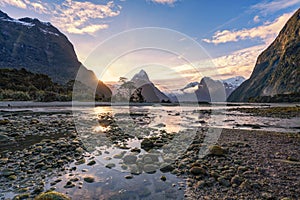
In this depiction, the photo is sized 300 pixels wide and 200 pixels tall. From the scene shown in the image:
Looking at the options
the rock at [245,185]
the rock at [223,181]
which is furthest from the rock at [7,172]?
the rock at [245,185]

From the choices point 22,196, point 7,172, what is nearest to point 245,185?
point 22,196

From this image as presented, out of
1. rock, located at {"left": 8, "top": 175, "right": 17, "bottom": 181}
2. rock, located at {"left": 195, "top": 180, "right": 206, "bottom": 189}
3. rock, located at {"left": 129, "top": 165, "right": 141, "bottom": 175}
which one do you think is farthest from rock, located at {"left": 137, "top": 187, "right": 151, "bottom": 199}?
rock, located at {"left": 8, "top": 175, "right": 17, "bottom": 181}

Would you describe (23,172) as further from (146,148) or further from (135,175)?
(146,148)

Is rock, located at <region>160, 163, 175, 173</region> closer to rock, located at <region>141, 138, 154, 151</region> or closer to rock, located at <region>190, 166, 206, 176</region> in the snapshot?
rock, located at <region>190, 166, 206, 176</region>

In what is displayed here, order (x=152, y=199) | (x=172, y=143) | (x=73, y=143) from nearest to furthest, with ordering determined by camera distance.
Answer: (x=152, y=199) → (x=73, y=143) → (x=172, y=143)

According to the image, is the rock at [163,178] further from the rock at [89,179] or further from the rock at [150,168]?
the rock at [89,179]

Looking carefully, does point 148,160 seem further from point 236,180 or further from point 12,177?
point 12,177

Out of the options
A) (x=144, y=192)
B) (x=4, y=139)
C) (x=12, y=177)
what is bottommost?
(x=144, y=192)

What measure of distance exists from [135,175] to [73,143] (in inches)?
205

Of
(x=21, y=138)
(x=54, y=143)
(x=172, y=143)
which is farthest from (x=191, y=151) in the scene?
(x=21, y=138)

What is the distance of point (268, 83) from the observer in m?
183

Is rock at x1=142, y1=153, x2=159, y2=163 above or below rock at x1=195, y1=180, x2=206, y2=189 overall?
above

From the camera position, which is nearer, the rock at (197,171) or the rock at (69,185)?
the rock at (69,185)

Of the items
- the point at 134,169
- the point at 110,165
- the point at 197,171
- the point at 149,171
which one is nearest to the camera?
the point at 197,171
